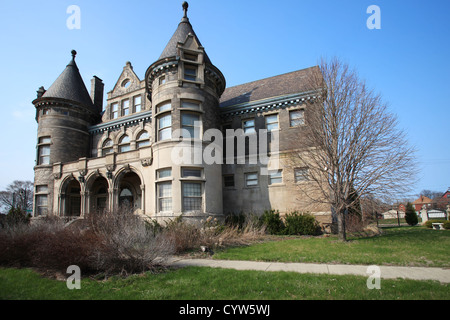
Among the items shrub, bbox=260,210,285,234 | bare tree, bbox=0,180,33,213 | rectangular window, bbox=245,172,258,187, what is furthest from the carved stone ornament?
bare tree, bbox=0,180,33,213

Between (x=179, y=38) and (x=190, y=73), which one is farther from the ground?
(x=179, y=38)

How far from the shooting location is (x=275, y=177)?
65.2 ft

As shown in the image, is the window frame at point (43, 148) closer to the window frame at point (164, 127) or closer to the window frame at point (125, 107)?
the window frame at point (125, 107)

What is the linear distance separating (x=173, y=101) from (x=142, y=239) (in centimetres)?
1201

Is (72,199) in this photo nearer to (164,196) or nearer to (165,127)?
(164,196)

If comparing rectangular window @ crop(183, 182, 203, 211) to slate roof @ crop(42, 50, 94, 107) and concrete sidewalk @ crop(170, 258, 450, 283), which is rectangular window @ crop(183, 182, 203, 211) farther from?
slate roof @ crop(42, 50, 94, 107)

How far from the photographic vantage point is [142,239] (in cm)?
777

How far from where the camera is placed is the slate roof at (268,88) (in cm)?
2207

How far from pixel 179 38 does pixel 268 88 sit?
29.8 feet

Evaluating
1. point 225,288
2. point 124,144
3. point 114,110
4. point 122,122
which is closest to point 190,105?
point 122,122

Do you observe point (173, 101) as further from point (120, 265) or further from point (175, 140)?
point (120, 265)

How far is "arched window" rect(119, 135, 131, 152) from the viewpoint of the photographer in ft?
80.4

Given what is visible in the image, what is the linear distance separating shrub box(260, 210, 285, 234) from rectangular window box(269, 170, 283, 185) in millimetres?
2734
